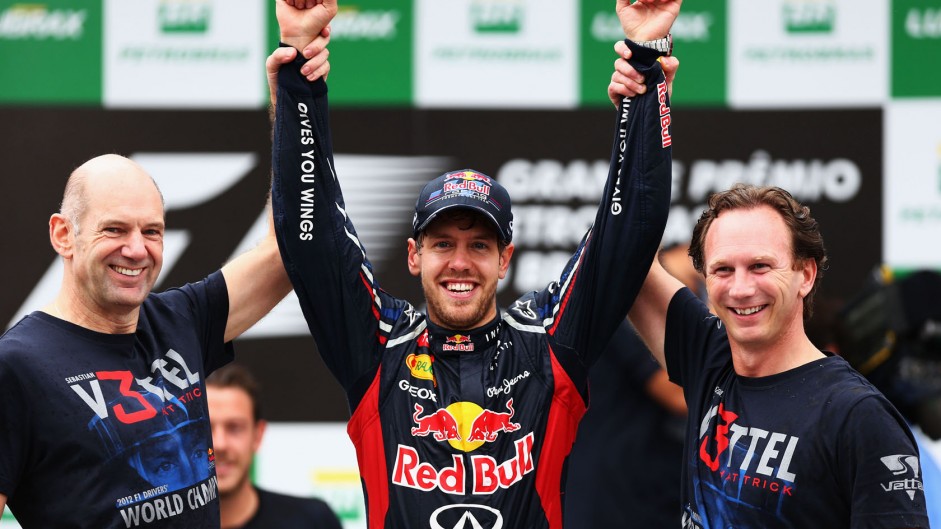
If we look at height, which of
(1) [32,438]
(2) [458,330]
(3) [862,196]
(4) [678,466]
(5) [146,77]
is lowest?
(4) [678,466]

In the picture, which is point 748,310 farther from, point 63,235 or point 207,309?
point 63,235

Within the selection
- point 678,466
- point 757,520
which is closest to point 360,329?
point 757,520

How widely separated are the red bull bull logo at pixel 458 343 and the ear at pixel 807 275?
0.69 metres

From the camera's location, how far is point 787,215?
2340 millimetres

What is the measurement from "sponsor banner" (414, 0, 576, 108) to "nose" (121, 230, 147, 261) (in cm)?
217

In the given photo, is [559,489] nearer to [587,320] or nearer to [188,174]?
[587,320]

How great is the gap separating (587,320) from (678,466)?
1.21 meters

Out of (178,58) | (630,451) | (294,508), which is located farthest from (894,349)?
(178,58)

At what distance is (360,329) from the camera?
250 cm

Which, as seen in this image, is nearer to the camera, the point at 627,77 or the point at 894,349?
the point at 627,77

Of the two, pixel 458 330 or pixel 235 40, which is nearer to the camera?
pixel 458 330

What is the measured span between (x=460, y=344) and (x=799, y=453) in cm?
73

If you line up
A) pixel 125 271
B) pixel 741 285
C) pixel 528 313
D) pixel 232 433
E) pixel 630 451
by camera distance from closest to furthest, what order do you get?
pixel 741 285, pixel 125 271, pixel 528 313, pixel 630 451, pixel 232 433

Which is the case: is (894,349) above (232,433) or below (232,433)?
above
